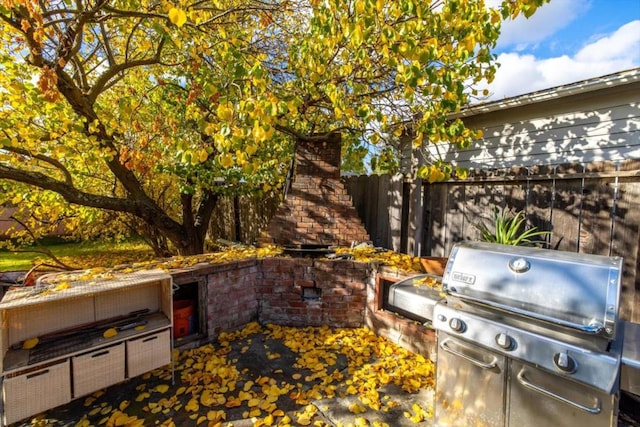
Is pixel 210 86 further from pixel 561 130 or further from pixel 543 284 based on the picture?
pixel 561 130

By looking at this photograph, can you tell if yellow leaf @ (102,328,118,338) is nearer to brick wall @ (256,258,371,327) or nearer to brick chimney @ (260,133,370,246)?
brick wall @ (256,258,371,327)

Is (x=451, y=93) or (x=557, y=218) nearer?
(x=451, y=93)

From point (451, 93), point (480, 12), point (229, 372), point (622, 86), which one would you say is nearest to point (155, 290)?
point (229, 372)

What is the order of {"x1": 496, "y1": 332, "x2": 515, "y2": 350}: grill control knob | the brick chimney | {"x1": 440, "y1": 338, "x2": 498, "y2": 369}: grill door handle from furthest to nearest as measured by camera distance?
1. the brick chimney
2. {"x1": 440, "y1": 338, "x2": 498, "y2": 369}: grill door handle
3. {"x1": 496, "y1": 332, "x2": 515, "y2": 350}: grill control knob

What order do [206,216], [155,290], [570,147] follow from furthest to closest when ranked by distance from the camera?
1. [206,216]
2. [570,147]
3. [155,290]

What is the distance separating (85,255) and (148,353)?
826cm

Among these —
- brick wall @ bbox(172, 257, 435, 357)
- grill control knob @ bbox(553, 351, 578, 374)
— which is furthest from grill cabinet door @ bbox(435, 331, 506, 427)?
brick wall @ bbox(172, 257, 435, 357)

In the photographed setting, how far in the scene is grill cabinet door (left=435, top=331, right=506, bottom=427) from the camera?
1.94m

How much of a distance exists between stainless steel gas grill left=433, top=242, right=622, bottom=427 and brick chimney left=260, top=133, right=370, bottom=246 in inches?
102

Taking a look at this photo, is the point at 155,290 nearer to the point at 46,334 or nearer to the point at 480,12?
the point at 46,334

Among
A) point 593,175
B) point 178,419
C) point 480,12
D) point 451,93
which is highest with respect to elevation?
point 480,12

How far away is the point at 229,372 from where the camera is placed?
3092 mm

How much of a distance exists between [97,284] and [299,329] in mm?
2412

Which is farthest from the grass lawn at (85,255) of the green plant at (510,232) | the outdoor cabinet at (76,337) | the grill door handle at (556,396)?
the grill door handle at (556,396)
